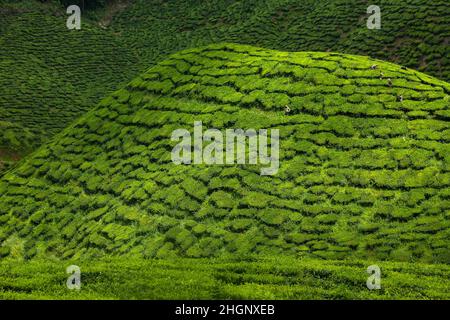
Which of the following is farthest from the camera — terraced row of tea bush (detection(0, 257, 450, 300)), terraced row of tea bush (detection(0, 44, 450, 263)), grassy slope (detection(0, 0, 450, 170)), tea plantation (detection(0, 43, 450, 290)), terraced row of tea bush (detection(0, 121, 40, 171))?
grassy slope (detection(0, 0, 450, 170))

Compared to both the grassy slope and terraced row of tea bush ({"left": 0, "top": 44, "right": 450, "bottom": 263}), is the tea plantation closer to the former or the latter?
terraced row of tea bush ({"left": 0, "top": 44, "right": 450, "bottom": 263})

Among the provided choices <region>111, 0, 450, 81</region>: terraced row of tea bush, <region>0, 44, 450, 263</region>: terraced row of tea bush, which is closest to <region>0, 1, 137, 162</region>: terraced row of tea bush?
<region>111, 0, 450, 81</region>: terraced row of tea bush

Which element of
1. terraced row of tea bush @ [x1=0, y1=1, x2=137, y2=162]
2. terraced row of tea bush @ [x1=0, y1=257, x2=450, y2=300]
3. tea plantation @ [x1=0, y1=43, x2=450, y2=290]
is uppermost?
terraced row of tea bush @ [x1=0, y1=1, x2=137, y2=162]

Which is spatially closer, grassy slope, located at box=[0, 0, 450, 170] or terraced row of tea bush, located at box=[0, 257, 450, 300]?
terraced row of tea bush, located at box=[0, 257, 450, 300]

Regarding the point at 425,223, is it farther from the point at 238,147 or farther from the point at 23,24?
the point at 23,24

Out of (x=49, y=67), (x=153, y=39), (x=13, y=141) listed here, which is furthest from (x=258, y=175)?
(x=153, y=39)

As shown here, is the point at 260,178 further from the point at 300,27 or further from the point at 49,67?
the point at 49,67

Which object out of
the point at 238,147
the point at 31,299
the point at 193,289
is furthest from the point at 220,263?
the point at 238,147
